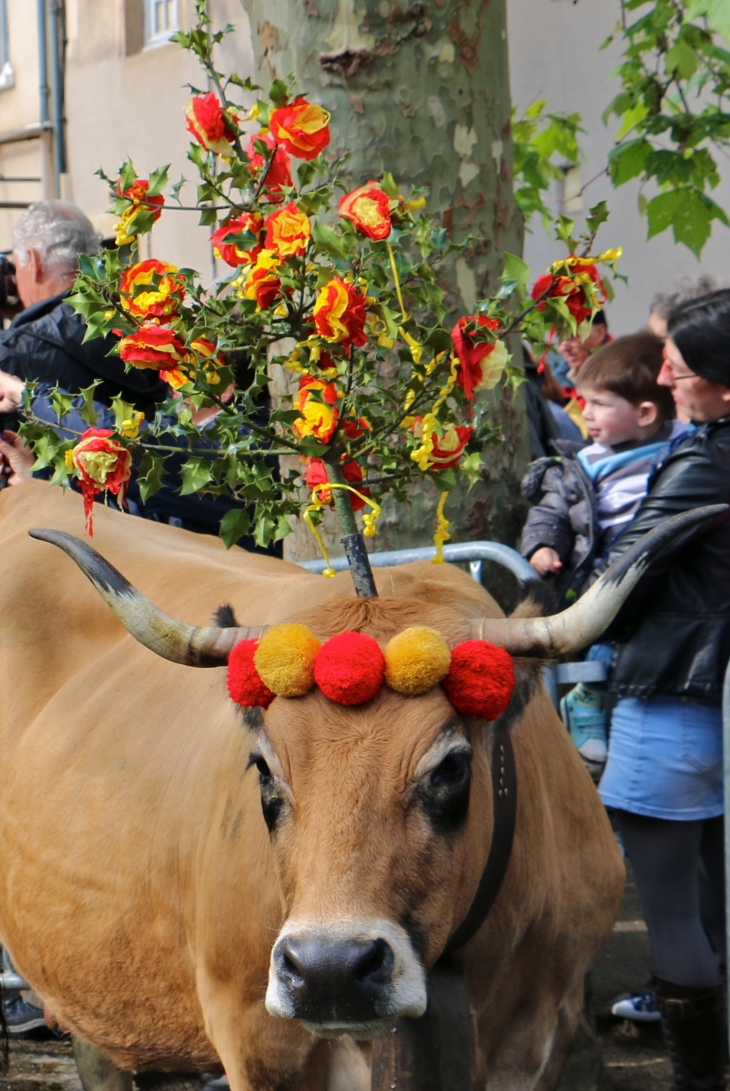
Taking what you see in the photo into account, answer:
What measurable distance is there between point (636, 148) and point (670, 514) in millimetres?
2099

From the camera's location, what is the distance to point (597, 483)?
4.08 metres

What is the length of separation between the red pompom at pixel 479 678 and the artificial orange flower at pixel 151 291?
0.92 m

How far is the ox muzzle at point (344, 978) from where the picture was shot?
194 cm

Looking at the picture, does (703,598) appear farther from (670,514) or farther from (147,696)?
(147,696)

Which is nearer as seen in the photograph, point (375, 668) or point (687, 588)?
point (375, 668)

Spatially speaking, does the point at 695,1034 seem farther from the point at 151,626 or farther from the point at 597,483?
the point at 151,626

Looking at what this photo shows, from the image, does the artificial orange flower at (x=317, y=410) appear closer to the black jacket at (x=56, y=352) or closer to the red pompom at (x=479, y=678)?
the red pompom at (x=479, y=678)

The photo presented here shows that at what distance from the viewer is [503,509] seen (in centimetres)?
392

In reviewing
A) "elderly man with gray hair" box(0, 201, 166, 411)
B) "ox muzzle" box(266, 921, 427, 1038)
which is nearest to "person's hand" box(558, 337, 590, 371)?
"elderly man with gray hair" box(0, 201, 166, 411)

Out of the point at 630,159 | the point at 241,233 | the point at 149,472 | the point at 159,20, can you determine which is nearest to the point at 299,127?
the point at 241,233

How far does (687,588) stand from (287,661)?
1385 mm

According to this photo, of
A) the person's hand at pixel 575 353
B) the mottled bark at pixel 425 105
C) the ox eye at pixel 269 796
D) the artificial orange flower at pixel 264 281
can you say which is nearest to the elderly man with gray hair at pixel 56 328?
the mottled bark at pixel 425 105

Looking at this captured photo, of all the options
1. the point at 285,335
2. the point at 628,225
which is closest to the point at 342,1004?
the point at 285,335

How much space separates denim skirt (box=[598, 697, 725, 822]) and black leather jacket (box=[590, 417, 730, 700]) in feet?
0.20
